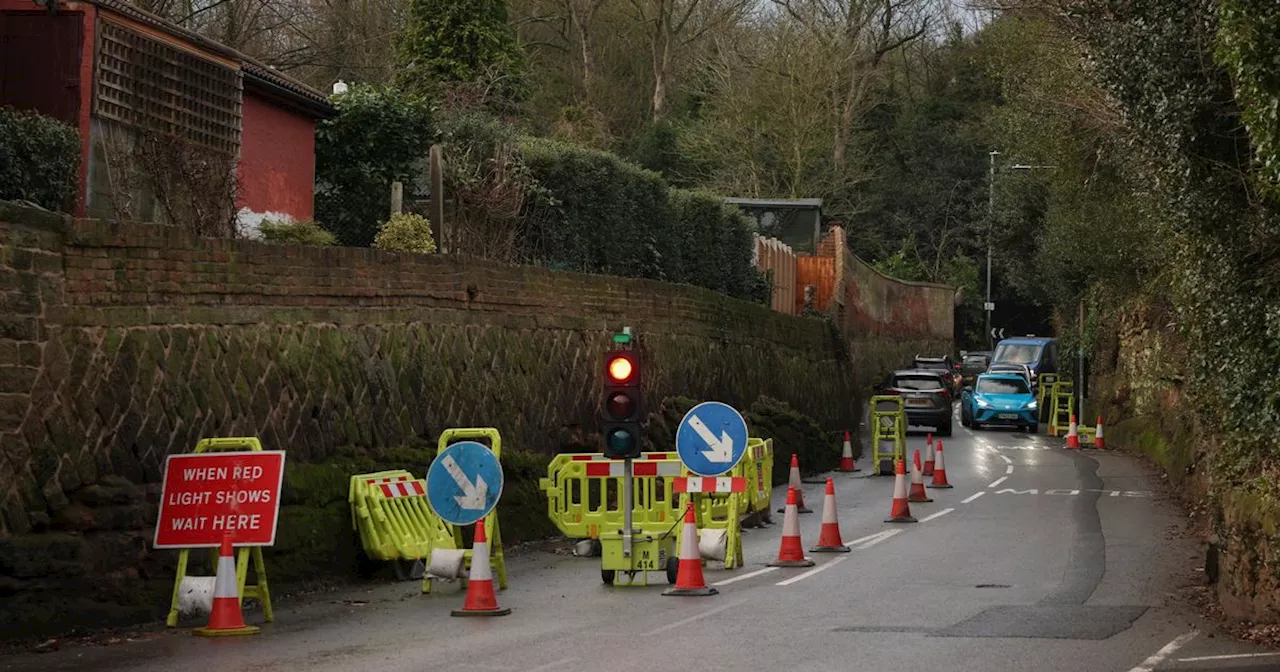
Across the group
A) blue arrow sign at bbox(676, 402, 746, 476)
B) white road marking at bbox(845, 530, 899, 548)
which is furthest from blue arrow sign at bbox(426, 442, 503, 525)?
white road marking at bbox(845, 530, 899, 548)

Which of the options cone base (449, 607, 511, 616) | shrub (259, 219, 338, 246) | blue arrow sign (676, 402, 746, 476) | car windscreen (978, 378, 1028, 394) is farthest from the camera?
car windscreen (978, 378, 1028, 394)

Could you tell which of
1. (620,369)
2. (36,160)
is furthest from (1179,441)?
(36,160)

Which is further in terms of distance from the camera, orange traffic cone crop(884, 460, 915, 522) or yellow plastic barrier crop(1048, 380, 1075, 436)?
yellow plastic barrier crop(1048, 380, 1075, 436)

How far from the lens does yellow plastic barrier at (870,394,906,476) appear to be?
1252 inches

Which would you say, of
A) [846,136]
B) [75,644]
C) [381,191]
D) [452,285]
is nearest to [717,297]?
[381,191]

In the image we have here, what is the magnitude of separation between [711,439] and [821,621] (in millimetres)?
3512

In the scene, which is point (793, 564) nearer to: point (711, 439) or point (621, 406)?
point (711, 439)

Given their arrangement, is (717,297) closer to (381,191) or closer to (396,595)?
(381,191)

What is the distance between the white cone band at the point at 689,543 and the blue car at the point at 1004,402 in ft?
113

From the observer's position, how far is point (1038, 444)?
43.0m

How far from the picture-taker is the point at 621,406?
15.9 meters

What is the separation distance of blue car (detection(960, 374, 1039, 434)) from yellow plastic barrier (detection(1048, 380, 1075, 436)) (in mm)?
634

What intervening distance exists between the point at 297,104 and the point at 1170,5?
1555cm

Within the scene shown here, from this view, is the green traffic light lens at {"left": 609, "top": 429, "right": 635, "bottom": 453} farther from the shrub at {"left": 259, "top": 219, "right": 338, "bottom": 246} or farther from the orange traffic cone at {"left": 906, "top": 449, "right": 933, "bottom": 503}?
the orange traffic cone at {"left": 906, "top": 449, "right": 933, "bottom": 503}
